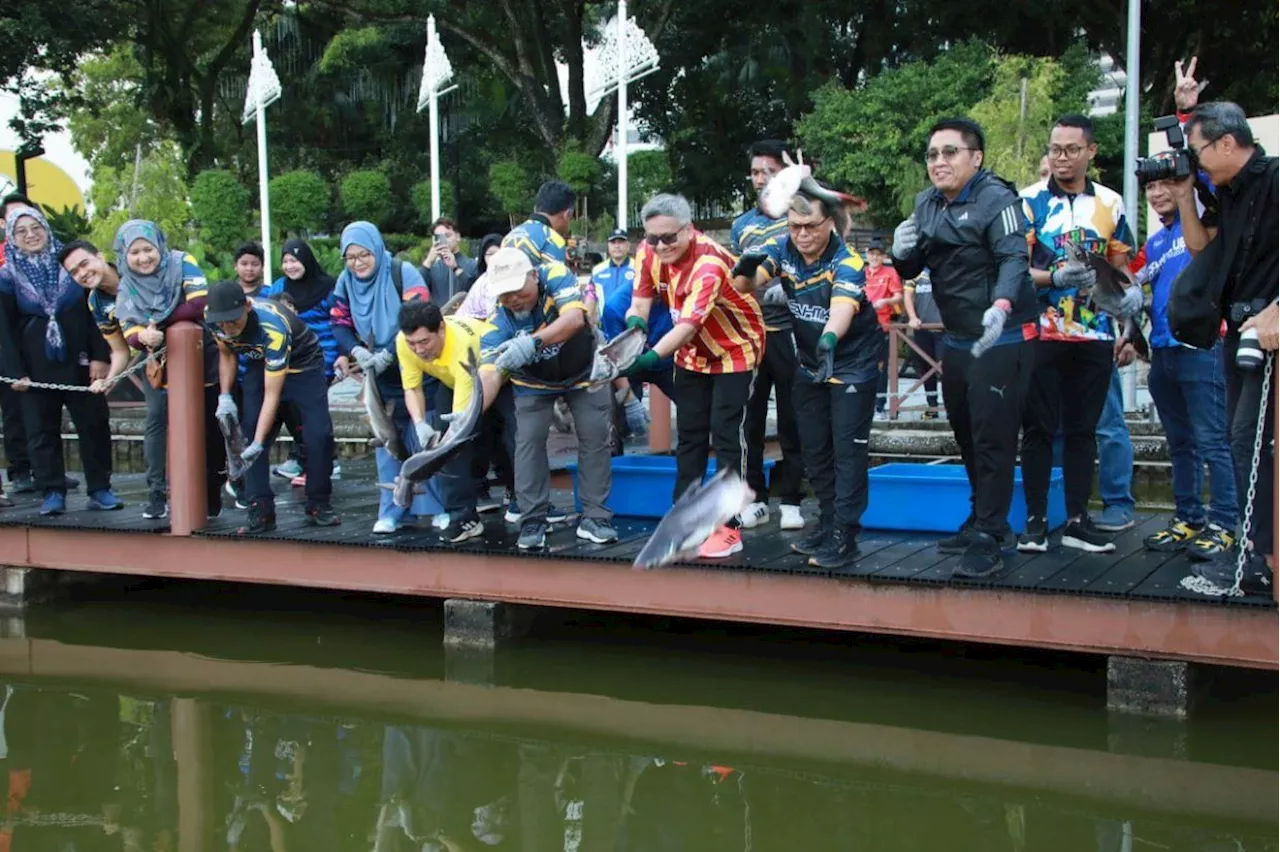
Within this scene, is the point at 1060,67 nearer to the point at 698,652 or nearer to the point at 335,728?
the point at 698,652

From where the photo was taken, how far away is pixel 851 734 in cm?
498

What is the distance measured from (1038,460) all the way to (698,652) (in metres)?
1.80

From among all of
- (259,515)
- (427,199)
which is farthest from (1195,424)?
(427,199)

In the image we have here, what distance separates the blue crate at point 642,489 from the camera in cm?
657

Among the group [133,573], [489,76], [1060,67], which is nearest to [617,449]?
[133,573]

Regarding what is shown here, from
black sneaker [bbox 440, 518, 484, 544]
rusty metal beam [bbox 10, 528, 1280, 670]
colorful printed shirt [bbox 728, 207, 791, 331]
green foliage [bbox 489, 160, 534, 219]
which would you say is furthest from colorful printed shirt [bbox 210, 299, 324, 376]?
green foliage [bbox 489, 160, 534, 219]

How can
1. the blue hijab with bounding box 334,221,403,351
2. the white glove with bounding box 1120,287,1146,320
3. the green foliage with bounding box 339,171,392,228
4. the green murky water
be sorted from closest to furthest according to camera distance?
the green murky water < the white glove with bounding box 1120,287,1146,320 < the blue hijab with bounding box 334,221,403,351 < the green foliage with bounding box 339,171,392,228

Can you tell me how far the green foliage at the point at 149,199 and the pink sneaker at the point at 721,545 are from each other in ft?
69.7

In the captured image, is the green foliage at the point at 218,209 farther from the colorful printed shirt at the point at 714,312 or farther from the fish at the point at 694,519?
the fish at the point at 694,519

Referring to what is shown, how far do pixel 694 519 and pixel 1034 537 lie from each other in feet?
4.92

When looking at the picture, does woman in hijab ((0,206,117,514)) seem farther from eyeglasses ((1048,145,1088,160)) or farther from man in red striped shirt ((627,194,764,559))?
eyeglasses ((1048,145,1088,160))

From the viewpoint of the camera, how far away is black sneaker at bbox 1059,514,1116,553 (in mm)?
5523

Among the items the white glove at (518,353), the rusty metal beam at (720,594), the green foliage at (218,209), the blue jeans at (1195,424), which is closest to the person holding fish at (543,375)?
the white glove at (518,353)

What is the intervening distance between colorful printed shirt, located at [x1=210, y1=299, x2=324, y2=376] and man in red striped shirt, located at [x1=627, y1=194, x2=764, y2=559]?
1803 millimetres
